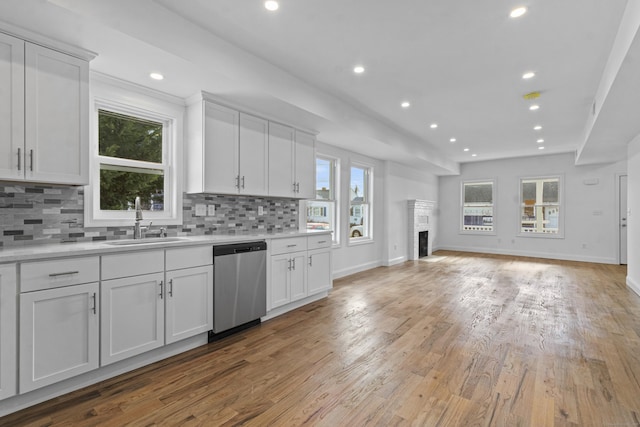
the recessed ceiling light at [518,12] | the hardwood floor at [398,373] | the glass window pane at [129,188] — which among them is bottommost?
the hardwood floor at [398,373]

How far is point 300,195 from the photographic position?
4348 mm

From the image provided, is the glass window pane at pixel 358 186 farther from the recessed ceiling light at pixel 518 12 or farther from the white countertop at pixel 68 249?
the recessed ceiling light at pixel 518 12

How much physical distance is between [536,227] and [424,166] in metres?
3.60

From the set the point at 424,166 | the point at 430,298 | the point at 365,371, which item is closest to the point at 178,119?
the point at 365,371

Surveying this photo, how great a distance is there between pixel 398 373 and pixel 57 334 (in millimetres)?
2309

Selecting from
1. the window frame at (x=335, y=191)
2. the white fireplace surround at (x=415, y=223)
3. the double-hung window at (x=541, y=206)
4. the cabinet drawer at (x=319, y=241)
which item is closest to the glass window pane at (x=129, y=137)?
the cabinet drawer at (x=319, y=241)

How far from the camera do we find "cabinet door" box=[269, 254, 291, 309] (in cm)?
356

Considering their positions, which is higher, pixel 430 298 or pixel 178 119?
pixel 178 119

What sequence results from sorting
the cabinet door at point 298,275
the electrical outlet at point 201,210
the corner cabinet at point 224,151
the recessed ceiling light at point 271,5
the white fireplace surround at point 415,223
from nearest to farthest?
the recessed ceiling light at point 271,5 → the corner cabinet at point 224,151 → the electrical outlet at point 201,210 → the cabinet door at point 298,275 → the white fireplace surround at point 415,223

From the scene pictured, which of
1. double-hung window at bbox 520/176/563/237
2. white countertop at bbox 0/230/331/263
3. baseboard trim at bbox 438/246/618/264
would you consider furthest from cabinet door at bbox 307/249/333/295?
double-hung window at bbox 520/176/563/237

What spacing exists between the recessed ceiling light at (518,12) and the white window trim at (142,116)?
3059 millimetres

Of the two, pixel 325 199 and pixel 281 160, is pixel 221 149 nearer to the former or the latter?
pixel 281 160

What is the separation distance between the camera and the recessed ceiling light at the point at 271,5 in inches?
93.5

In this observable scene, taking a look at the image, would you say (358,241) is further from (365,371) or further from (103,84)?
(103,84)
